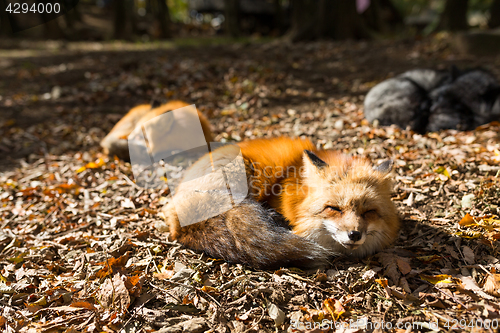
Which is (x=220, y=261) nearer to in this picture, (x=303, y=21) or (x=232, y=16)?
(x=303, y=21)

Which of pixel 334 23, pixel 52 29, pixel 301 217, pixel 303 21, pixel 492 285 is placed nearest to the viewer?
pixel 492 285

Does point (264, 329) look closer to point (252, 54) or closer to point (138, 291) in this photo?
point (138, 291)

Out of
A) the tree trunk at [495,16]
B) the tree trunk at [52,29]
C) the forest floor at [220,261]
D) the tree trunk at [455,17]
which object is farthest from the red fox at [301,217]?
the tree trunk at [52,29]

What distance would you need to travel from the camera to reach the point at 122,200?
3967 millimetres

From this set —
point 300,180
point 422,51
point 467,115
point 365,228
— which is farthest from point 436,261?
point 422,51

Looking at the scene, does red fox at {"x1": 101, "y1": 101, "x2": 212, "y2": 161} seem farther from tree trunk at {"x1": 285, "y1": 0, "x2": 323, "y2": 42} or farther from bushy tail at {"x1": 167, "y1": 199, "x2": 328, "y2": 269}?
tree trunk at {"x1": 285, "y1": 0, "x2": 323, "y2": 42}

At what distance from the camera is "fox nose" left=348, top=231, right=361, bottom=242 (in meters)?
2.27

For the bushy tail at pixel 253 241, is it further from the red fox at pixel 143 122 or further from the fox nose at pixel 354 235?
the red fox at pixel 143 122

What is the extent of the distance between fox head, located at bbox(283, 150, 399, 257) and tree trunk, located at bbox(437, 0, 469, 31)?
11054 mm

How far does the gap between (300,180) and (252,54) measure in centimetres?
789

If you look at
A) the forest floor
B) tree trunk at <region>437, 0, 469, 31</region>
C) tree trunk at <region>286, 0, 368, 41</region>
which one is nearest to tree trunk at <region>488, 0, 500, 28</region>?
tree trunk at <region>437, 0, 469, 31</region>

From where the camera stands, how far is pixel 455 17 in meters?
10.7

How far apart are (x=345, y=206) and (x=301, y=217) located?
415mm

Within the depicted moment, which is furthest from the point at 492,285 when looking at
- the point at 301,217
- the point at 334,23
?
the point at 334,23
